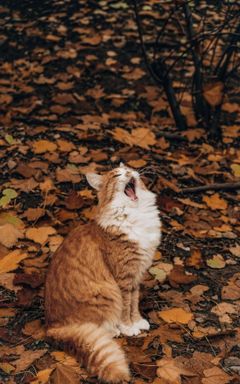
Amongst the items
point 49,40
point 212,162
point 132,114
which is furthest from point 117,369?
point 49,40

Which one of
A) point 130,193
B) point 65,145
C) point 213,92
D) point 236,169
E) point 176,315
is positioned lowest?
point 236,169

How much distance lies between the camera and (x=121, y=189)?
11.4 ft

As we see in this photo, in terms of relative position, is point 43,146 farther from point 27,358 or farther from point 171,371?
point 171,371

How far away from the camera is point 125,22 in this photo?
7621mm

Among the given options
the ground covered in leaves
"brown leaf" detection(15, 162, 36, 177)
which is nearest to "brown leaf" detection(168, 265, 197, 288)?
the ground covered in leaves

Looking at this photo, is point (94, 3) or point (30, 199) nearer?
point (30, 199)

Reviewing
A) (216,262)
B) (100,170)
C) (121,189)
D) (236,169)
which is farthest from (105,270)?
(236,169)

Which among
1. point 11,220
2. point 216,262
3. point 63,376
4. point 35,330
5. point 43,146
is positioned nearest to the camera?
point 63,376

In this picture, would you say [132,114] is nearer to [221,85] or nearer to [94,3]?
[221,85]

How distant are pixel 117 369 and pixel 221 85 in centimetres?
326

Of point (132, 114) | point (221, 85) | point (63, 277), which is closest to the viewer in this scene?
point (63, 277)

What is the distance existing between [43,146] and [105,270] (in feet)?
6.80

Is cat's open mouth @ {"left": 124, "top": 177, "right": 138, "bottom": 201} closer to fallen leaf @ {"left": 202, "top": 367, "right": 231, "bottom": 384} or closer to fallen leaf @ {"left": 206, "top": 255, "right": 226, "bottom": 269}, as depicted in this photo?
fallen leaf @ {"left": 206, "top": 255, "right": 226, "bottom": 269}

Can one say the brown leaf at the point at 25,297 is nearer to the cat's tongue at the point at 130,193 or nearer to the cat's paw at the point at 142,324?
the cat's paw at the point at 142,324
